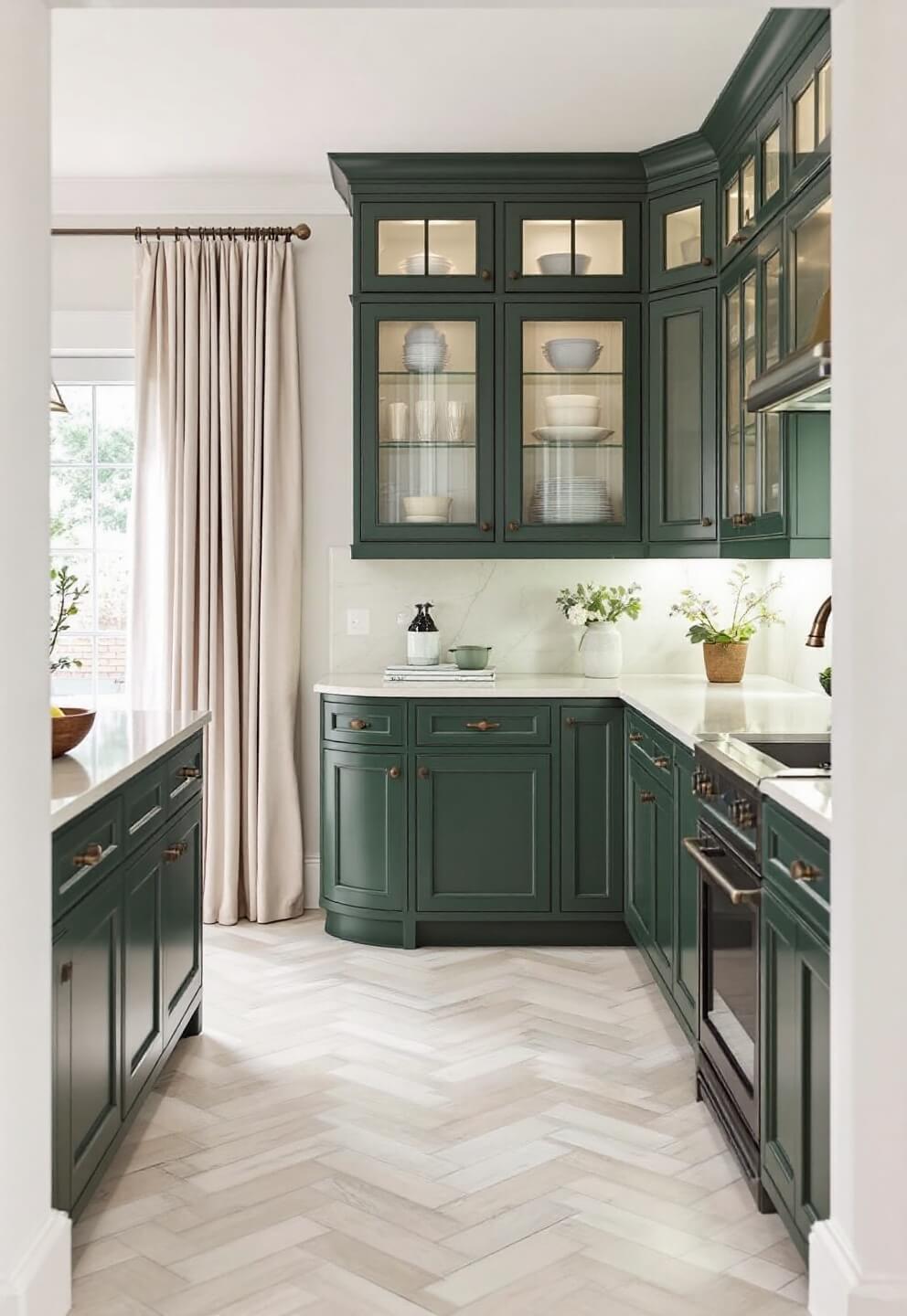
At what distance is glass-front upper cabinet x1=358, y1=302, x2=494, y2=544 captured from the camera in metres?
4.60

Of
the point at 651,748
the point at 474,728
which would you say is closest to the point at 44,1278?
the point at 651,748

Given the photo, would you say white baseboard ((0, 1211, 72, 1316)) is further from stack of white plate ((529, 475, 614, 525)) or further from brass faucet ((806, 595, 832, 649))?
stack of white plate ((529, 475, 614, 525))

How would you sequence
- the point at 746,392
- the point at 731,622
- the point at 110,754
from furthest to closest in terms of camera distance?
the point at 731,622 → the point at 746,392 → the point at 110,754

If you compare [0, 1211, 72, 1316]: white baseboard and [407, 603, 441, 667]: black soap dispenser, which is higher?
[407, 603, 441, 667]: black soap dispenser

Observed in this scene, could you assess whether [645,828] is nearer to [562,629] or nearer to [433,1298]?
[562,629]

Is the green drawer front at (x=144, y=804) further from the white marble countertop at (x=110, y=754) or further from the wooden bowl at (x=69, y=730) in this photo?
the wooden bowl at (x=69, y=730)

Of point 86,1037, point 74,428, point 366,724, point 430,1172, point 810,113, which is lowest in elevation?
point 430,1172

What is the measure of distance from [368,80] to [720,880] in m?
2.67

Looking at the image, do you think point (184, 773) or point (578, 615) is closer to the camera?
point (184, 773)

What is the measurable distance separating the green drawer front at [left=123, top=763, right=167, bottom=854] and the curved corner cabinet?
1.42m

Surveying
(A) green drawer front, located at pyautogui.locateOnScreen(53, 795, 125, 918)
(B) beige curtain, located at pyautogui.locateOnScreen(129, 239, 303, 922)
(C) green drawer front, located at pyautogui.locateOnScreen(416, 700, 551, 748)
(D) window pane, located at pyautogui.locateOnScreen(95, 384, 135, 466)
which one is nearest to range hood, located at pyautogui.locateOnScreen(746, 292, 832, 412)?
(A) green drawer front, located at pyautogui.locateOnScreen(53, 795, 125, 918)

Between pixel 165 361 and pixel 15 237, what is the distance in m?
2.92

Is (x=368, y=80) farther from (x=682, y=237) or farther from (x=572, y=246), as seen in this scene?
(x=682, y=237)

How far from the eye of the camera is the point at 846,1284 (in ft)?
6.65
